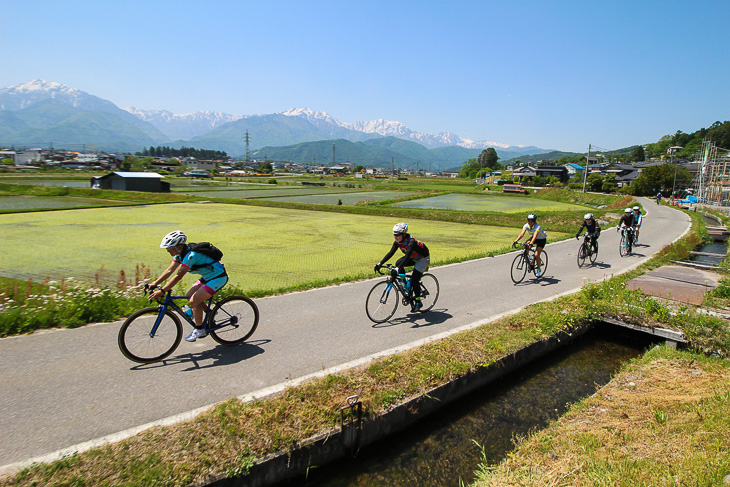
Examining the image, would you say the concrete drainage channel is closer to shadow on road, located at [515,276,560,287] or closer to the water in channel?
the water in channel

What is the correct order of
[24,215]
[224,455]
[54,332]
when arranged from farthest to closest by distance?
[24,215] < [54,332] < [224,455]

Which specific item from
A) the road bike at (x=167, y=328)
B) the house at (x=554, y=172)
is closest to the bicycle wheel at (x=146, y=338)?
the road bike at (x=167, y=328)

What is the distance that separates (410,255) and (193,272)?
3996 millimetres

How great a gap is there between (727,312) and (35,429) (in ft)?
39.7

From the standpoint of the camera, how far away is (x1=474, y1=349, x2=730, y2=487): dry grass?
3715 millimetres

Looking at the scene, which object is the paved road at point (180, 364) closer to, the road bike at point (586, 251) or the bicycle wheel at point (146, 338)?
the bicycle wheel at point (146, 338)

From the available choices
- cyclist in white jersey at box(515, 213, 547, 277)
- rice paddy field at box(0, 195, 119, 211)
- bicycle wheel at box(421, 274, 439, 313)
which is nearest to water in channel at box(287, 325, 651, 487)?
bicycle wheel at box(421, 274, 439, 313)

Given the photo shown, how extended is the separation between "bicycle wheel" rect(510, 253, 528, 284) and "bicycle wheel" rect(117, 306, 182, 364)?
30.6ft

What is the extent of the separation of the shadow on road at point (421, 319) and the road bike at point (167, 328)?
270cm

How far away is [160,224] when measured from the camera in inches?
989

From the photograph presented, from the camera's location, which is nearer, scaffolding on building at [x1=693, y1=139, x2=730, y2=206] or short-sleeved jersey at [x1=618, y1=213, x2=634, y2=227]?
short-sleeved jersey at [x1=618, y1=213, x2=634, y2=227]

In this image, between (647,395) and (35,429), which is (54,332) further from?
(647,395)

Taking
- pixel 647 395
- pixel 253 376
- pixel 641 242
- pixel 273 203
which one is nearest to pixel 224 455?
pixel 253 376

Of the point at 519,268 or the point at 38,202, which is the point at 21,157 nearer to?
the point at 38,202
